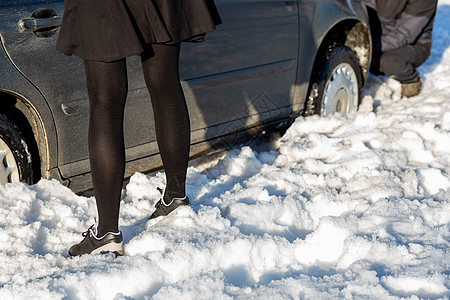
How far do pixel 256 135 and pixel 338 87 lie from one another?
94 cm

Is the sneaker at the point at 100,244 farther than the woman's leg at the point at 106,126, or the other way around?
the sneaker at the point at 100,244

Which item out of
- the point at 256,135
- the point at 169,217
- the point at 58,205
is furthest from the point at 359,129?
the point at 58,205

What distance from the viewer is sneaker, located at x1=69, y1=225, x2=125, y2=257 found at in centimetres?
225

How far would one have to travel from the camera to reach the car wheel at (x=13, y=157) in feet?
8.48

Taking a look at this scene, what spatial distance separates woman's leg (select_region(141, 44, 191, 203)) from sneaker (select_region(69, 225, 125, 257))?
361 millimetres

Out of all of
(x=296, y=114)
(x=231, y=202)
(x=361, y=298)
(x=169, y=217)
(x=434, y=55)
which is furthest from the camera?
(x=434, y=55)

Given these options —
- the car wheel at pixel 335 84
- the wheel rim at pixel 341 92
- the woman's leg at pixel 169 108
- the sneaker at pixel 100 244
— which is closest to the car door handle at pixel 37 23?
the woman's leg at pixel 169 108

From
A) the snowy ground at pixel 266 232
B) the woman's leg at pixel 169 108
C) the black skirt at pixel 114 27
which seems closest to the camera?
the black skirt at pixel 114 27

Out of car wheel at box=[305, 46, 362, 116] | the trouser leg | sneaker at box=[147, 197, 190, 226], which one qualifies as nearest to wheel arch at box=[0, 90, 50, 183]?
sneaker at box=[147, 197, 190, 226]

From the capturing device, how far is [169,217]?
2564 millimetres

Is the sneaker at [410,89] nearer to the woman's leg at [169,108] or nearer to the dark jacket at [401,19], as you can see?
the dark jacket at [401,19]

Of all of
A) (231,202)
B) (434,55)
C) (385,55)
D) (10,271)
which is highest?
(10,271)

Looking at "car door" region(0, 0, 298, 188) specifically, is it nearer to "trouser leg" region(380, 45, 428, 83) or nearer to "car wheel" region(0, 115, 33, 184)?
"car wheel" region(0, 115, 33, 184)

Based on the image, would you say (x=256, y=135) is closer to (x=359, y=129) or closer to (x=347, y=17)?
(x=359, y=129)
